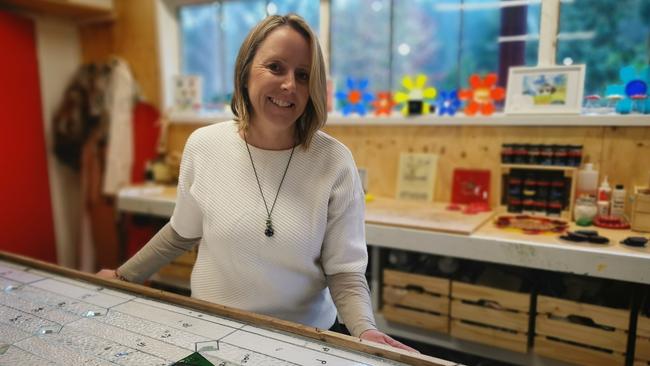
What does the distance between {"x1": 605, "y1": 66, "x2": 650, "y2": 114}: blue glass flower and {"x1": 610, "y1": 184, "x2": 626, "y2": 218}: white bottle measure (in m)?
0.33

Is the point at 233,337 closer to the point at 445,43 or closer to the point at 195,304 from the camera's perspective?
the point at 195,304

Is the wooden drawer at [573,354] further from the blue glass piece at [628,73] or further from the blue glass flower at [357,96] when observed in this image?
the blue glass flower at [357,96]

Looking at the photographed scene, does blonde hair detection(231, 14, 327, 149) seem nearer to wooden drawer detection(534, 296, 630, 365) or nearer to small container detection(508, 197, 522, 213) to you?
wooden drawer detection(534, 296, 630, 365)

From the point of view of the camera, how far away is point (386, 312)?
6.87 feet

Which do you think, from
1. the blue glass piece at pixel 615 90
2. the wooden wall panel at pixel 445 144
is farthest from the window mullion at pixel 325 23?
the blue glass piece at pixel 615 90

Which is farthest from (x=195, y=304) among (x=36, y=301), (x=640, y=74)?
(x=640, y=74)

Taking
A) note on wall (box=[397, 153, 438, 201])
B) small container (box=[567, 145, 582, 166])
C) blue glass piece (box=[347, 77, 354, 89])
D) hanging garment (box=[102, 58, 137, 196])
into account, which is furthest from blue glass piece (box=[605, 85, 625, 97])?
hanging garment (box=[102, 58, 137, 196])

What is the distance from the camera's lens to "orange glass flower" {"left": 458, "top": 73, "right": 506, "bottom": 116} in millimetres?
2250

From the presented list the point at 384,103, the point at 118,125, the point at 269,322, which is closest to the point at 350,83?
the point at 384,103

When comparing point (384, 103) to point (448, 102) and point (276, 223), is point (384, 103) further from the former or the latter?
point (276, 223)

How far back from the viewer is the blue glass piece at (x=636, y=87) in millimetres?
1920

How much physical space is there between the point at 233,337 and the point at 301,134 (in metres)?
0.50

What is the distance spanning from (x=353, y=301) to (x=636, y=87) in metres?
1.58

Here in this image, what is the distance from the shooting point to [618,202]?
1972 millimetres
